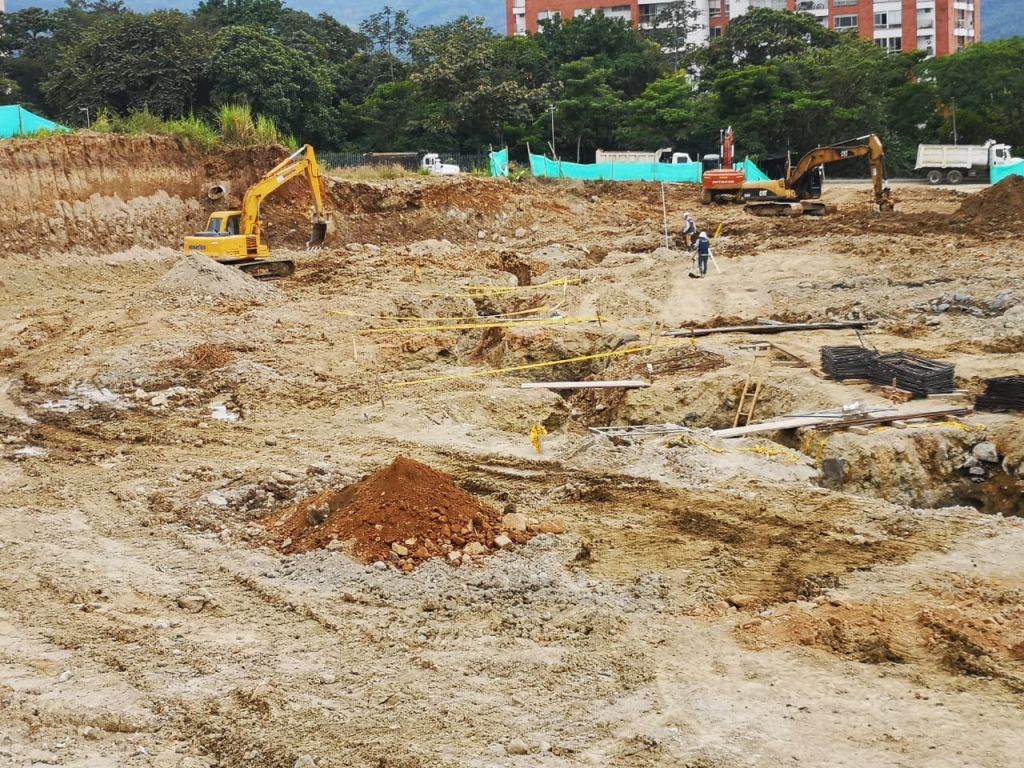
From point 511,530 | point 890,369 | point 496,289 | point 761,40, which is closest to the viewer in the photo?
point 511,530

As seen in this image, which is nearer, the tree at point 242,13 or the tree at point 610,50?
the tree at point 610,50

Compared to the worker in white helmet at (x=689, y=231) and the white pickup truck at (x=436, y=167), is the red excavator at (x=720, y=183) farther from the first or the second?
the worker in white helmet at (x=689, y=231)

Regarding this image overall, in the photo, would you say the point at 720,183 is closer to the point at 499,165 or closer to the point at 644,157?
the point at 499,165

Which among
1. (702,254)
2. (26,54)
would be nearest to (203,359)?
(702,254)

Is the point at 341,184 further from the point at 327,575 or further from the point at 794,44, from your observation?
the point at 794,44

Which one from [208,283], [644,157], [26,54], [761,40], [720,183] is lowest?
[208,283]

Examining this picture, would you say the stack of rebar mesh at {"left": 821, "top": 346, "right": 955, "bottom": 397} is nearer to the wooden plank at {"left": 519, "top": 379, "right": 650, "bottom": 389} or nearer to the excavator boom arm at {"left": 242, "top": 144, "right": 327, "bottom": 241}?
the wooden plank at {"left": 519, "top": 379, "right": 650, "bottom": 389}

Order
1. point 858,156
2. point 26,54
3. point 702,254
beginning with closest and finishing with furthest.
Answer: point 702,254 → point 858,156 → point 26,54

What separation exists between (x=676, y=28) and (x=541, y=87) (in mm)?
21592

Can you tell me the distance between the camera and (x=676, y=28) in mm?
70125

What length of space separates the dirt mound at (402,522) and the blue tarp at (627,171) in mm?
30326

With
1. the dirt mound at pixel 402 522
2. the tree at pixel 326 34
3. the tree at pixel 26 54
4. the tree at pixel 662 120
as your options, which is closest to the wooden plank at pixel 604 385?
the dirt mound at pixel 402 522

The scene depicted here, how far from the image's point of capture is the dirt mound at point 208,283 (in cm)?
2167

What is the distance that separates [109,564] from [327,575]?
6.70 ft
